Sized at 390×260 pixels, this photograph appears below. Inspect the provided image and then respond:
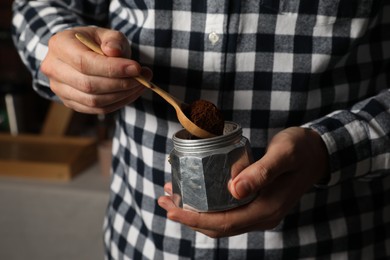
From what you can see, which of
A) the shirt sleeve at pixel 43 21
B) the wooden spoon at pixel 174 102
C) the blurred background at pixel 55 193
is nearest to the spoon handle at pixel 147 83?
the wooden spoon at pixel 174 102

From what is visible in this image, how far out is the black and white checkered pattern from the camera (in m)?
0.56

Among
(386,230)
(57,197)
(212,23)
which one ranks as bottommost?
(57,197)

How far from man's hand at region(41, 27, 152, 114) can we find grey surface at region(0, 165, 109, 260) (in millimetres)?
682

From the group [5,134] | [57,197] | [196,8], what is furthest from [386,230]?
[5,134]

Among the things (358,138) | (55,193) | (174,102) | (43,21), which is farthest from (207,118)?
(55,193)

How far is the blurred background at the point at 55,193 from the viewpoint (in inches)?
47.8

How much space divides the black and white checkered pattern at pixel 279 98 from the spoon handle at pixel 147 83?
0.09 metres

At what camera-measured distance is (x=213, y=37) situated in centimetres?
57

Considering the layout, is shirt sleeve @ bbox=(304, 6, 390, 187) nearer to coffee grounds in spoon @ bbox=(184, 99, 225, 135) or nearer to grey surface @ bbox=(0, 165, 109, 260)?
coffee grounds in spoon @ bbox=(184, 99, 225, 135)

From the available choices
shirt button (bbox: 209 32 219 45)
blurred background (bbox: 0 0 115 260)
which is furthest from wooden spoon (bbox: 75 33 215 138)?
blurred background (bbox: 0 0 115 260)

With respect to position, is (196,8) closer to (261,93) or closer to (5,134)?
(261,93)

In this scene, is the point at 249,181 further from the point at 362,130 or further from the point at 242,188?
the point at 362,130

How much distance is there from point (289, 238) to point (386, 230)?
0.14m

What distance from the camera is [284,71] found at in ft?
1.87
